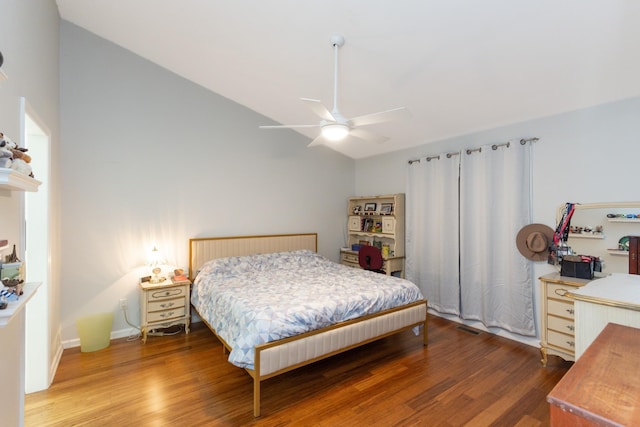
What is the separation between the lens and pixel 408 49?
2.54 m

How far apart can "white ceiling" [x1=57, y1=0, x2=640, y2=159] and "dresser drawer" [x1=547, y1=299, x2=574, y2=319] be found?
2.00 metres

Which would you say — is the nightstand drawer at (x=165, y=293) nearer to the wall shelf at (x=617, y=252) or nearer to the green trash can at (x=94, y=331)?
the green trash can at (x=94, y=331)

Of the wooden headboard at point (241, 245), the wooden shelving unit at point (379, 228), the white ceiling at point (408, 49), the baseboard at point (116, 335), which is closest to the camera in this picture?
the white ceiling at point (408, 49)

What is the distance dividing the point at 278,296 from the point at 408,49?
2.56 metres

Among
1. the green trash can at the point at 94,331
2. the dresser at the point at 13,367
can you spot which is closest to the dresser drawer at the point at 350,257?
the green trash can at the point at 94,331

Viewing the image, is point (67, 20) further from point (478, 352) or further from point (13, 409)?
point (478, 352)

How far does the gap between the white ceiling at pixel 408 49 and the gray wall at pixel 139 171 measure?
1.09 feet

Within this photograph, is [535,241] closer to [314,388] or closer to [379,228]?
[379,228]

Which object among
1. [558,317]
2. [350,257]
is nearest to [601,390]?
[558,317]

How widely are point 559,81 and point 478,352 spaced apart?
9.21ft

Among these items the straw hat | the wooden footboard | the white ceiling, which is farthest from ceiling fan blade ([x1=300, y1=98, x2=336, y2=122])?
the straw hat

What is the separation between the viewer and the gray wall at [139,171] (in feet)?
10.6

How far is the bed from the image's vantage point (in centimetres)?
227

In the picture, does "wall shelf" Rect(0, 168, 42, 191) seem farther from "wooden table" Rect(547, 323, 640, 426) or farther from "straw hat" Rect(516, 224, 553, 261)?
"straw hat" Rect(516, 224, 553, 261)
